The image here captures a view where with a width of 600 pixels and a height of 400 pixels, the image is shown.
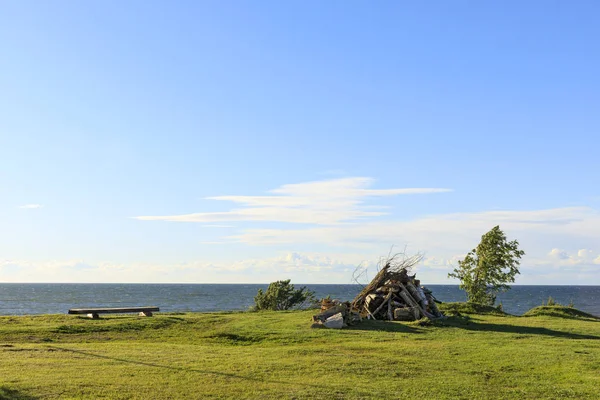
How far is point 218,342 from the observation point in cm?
2462

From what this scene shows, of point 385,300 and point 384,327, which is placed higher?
point 385,300

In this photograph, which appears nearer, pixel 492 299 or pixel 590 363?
pixel 590 363

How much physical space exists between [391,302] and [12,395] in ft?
72.1

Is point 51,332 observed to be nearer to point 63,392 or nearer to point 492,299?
point 63,392

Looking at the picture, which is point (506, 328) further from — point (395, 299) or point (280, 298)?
point (280, 298)

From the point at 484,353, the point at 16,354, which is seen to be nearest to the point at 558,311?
the point at 484,353

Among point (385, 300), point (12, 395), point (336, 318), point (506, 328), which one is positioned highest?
point (385, 300)

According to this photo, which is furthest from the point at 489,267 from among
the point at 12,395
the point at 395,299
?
the point at 12,395

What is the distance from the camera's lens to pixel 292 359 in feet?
63.0

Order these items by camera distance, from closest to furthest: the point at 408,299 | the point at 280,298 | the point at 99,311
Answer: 1. the point at 408,299
2. the point at 99,311
3. the point at 280,298

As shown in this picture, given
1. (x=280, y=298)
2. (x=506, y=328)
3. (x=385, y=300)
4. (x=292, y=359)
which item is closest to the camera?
(x=292, y=359)

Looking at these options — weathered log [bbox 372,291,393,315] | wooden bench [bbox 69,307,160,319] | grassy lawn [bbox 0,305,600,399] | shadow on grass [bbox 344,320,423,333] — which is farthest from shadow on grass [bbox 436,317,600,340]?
wooden bench [bbox 69,307,160,319]

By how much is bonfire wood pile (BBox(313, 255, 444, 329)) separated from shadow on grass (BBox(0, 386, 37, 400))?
16.7 meters

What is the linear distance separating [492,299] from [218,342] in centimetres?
2983
